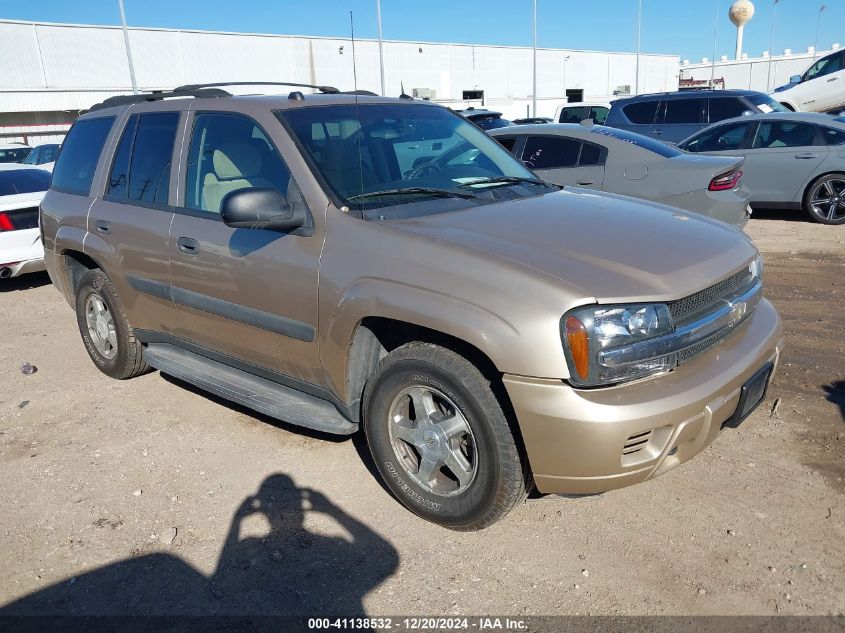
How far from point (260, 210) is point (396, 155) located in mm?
926

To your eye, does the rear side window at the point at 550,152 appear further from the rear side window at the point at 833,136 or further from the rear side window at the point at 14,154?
the rear side window at the point at 14,154

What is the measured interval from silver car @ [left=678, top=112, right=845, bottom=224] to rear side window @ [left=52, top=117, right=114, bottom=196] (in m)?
8.37

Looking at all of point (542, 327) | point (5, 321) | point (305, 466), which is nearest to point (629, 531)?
point (542, 327)

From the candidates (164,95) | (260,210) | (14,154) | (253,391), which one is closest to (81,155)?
(164,95)

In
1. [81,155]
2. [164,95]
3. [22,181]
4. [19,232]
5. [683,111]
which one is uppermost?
[164,95]

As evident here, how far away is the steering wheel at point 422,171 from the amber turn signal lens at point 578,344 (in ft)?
4.86

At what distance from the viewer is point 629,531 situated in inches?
125

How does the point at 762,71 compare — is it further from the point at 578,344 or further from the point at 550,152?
the point at 578,344

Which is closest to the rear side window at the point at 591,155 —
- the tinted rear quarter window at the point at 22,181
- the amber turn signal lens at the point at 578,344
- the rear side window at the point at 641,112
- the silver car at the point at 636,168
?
the silver car at the point at 636,168

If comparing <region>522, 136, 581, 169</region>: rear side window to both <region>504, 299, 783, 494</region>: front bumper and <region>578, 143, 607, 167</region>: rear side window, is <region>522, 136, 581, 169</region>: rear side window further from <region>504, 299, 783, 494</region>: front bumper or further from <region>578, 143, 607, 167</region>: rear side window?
<region>504, 299, 783, 494</region>: front bumper

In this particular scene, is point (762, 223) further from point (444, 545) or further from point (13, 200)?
point (13, 200)

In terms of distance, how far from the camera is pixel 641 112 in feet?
47.8

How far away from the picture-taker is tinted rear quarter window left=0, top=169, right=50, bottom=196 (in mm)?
8578

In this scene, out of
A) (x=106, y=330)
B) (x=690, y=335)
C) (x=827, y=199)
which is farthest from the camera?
(x=827, y=199)
